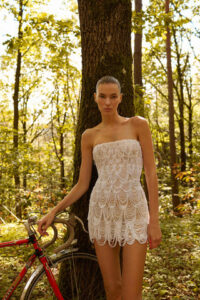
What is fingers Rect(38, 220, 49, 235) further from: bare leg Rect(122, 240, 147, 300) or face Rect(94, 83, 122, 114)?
face Rect(94, 83, 122, 114)

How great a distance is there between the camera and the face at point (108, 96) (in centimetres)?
266

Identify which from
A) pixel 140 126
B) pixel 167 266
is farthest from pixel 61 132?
Answer: pixel 140 126

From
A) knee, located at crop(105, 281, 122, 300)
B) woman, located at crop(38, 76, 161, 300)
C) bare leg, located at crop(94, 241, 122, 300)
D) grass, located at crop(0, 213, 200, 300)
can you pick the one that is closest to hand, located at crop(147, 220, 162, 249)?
woman, located at crop(38, 76, 161, 300)

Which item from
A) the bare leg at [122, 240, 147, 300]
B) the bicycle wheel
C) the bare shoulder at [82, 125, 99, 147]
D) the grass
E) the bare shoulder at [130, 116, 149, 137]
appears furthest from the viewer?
the grass

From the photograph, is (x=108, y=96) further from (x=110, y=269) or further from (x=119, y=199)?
(x=110, y=269)

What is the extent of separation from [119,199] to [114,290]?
0.81 meters

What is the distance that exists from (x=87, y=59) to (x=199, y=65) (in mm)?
20052

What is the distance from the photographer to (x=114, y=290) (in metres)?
2.66

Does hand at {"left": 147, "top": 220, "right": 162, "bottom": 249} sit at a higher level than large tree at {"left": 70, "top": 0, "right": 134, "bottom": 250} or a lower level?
lower

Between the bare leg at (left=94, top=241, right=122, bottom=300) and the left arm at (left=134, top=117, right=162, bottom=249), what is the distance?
380mm

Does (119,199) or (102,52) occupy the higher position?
(102,52)

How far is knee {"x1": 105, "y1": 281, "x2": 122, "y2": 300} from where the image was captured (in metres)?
2.65

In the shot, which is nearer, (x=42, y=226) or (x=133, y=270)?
(x=133, y=270)

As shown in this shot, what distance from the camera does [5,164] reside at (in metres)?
10.3
